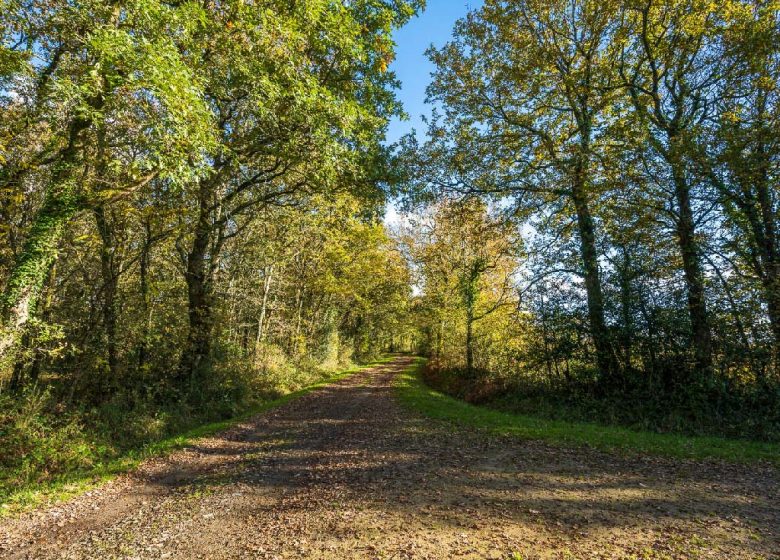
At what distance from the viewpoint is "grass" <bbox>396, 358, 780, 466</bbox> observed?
312 inches

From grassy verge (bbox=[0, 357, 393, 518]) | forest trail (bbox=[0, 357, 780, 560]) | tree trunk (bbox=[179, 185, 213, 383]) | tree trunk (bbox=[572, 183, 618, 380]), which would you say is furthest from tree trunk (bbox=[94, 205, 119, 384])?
tree trunk (bbox=[572, 183, 618, 380])

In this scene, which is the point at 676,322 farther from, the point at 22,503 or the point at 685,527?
the point at 22,503

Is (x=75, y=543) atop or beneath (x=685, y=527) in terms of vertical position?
beneath

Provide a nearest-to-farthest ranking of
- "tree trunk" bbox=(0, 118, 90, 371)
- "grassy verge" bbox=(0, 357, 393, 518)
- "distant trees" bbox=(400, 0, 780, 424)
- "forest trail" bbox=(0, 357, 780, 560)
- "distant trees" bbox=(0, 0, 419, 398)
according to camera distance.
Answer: "forest trail" bbox=(0, 357, 780, 560)
"grassy verge" bbox=(0, 357, 393, 518)
"distant trees" bbox=(0, 0, 419, 398)
"tree trunk" bbox=(0, 118, 90, 371)
"distant trees" bbox=(400, 0, 780, 424)

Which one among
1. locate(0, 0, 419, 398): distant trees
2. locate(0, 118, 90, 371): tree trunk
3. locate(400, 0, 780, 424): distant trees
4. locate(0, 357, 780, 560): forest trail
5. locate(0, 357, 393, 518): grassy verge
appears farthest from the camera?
locate(400, 0, 780, 424): distant trees

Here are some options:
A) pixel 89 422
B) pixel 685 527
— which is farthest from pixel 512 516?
pixel 89 422

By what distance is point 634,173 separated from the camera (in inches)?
474

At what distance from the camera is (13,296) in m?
7.88

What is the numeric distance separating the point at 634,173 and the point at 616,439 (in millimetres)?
8450

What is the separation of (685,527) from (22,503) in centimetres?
984

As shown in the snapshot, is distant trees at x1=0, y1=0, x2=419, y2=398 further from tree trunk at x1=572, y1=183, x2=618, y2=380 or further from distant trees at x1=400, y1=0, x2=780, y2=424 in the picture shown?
tree trunk at x1=572, y1=183, x2=618, y2=380

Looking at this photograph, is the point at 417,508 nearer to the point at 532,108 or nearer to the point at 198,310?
the point at 198,310

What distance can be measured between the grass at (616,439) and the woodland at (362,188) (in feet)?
3.92

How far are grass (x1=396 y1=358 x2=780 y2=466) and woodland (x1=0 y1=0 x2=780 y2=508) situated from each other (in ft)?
3.92
